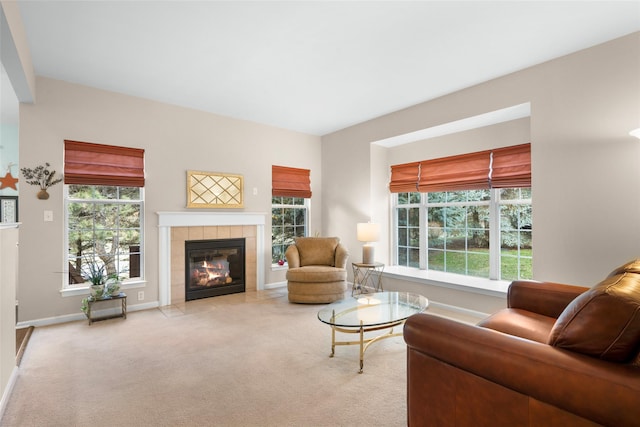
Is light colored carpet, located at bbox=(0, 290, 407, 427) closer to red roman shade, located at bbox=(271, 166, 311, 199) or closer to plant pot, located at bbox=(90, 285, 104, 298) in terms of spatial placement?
plant pot, located at bbox=(90, 285, 104, 298)

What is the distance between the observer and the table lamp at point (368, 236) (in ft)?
15.3

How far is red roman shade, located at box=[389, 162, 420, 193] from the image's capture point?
15.8 feet

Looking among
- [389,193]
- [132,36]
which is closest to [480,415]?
[132,36]

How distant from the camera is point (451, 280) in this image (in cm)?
404

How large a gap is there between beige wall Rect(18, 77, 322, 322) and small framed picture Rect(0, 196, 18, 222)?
7.56 ft

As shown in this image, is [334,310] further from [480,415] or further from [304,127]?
[304,127]

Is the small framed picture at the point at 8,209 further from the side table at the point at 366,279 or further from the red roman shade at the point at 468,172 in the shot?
the red roman shade at the point at 468,172

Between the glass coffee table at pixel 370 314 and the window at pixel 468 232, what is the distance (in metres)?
1.54

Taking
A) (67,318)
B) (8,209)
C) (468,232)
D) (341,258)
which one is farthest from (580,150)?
(8,209)

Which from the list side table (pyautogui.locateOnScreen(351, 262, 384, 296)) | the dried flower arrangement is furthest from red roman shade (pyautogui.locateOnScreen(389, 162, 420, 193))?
the dried flower arrangement

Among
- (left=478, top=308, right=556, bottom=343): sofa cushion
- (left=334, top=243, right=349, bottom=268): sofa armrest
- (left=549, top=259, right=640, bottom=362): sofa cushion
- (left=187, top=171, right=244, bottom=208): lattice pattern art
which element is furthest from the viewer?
(left=334, top=243, right=349, bottom=268): sofa armrest

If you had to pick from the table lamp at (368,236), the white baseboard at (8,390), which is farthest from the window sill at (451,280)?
the white baseboard at (8,390)

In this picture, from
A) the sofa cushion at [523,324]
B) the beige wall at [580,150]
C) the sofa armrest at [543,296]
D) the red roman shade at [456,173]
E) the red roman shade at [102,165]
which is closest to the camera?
the sofa cushion at [523,324]

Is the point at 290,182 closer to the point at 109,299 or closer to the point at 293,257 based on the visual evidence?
the point at 293,257
